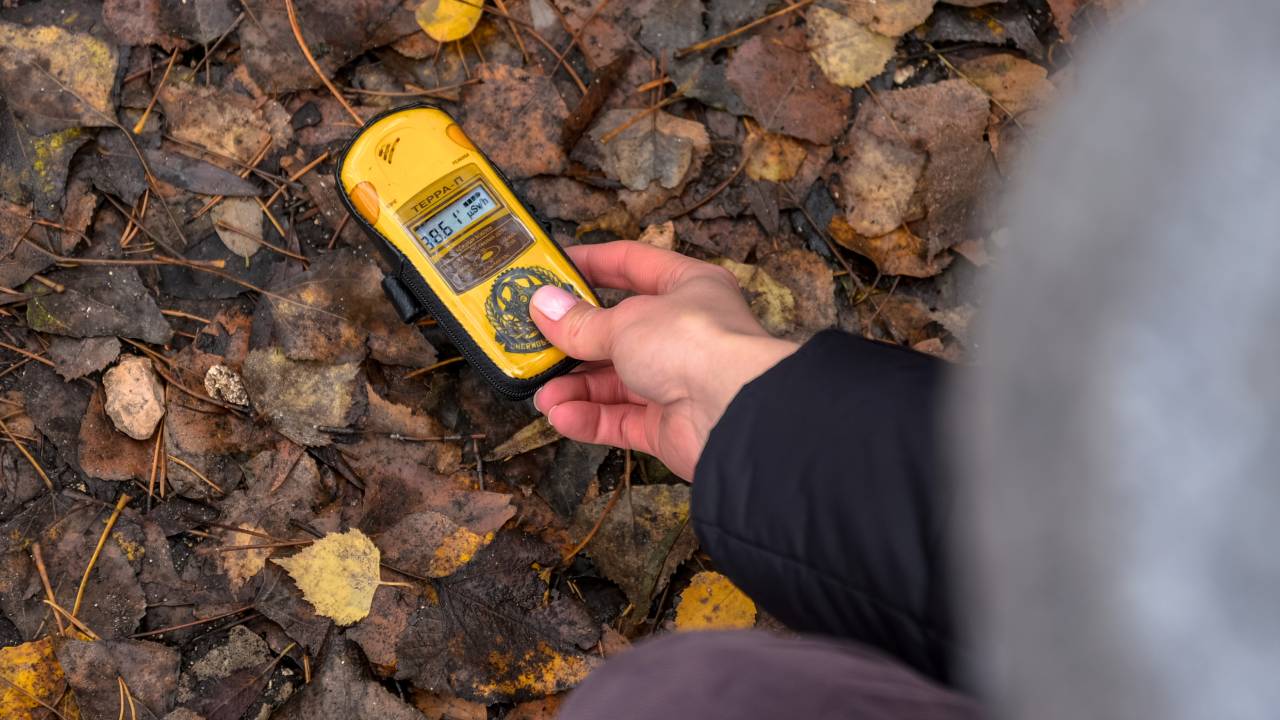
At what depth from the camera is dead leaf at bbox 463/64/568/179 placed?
224cm

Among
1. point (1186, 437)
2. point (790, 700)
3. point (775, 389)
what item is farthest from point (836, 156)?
point (1186, 437)

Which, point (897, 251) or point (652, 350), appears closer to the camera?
point (652, 350)

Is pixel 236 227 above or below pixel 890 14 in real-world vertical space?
below

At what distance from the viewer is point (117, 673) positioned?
6.71ft

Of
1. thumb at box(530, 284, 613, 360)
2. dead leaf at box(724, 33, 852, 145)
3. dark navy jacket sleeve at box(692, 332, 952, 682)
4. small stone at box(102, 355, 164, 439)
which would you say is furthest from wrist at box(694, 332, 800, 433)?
small stone at box(102, 355, 164, 439)

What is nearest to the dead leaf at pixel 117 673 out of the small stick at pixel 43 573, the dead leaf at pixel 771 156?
the small stick at pixel 43 573

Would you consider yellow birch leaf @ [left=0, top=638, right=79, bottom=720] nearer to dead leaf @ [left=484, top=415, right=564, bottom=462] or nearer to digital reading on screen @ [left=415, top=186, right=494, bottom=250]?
dead leaf @ [left=484, top=415, right=564, bottom=462]

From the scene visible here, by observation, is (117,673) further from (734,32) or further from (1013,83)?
(1013,83)

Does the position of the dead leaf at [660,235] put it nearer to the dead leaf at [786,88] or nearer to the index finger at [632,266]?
the index finger at [632,266]

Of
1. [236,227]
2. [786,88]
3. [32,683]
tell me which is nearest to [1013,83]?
[786,88]

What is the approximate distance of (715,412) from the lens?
1.66 meters

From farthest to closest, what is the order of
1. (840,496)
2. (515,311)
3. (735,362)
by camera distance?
(515,311)
(735,362)
(840,496)

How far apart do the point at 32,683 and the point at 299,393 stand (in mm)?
871

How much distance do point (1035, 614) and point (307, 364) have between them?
187 cm
